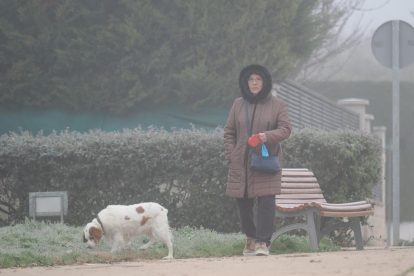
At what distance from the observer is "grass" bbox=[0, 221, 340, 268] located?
6.97 m

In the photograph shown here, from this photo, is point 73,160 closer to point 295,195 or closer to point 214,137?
point 214,137

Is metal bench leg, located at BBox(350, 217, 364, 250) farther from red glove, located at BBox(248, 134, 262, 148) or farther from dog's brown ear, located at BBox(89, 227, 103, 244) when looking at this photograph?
dog's brown ear, located at BBox(89, 227, 103, 244)

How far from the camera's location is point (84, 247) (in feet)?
25.3

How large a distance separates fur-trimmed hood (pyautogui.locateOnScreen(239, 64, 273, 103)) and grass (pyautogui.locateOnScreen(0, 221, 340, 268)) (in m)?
1.59

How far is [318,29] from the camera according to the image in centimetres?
1606

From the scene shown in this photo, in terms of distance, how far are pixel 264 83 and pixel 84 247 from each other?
2.45m

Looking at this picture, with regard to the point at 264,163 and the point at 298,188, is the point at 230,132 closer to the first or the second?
the point at 264,163

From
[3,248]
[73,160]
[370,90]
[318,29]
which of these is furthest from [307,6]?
[370,90]

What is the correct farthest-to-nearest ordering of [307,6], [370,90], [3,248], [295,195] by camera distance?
1. [370,90]
2. [307,6]
3. [295,195]
4. [3,248]

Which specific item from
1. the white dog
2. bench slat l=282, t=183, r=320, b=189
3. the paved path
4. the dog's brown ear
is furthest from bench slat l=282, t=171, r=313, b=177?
Answer: the dog's brown ear

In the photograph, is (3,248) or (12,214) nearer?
(3,248)

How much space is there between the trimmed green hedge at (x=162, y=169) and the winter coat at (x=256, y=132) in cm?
216

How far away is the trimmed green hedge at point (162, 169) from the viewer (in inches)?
393

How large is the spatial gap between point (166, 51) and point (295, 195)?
6238 millimetres
